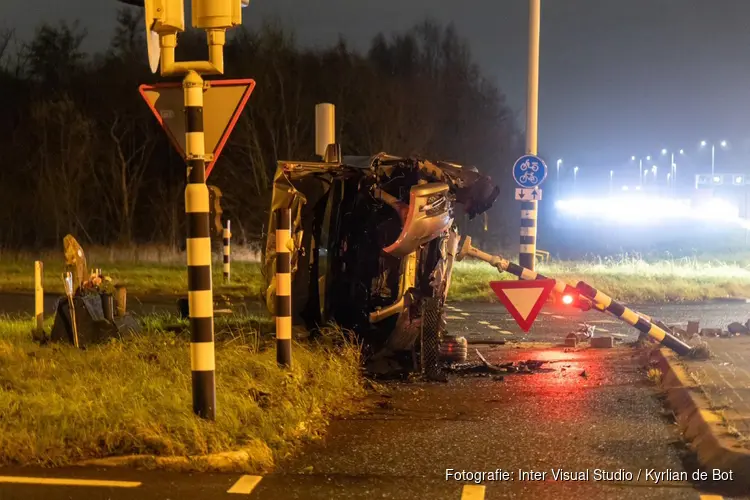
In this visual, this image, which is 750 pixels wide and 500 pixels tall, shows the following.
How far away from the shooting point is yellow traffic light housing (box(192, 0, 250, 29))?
5.16 metres

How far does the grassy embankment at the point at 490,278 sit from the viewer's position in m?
15.1

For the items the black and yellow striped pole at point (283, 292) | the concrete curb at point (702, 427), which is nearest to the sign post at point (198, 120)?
the black and yellow striped pole at point (283, 292)

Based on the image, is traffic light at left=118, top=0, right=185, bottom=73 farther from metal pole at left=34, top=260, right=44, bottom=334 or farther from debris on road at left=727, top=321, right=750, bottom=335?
debris on road at left=727, top=321, right=750, bottom=335

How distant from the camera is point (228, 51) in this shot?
31.9 meters

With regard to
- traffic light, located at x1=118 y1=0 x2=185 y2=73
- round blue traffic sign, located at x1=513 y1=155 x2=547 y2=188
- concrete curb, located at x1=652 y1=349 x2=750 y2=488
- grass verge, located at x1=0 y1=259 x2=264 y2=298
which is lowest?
grass verge, located at x1=0 y1=259 x2=264 y2=298

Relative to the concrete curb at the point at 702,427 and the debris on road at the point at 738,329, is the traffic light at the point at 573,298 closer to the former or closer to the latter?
the concrete curb at the point at 702,427

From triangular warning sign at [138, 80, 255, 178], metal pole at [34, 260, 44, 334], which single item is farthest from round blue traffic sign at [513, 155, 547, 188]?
triangular warning sign at [138, 80, 255, 178]

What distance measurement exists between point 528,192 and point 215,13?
9358mm

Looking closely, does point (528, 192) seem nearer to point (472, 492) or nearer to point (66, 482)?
point (472, 492)

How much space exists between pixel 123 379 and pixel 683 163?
93.2 metres

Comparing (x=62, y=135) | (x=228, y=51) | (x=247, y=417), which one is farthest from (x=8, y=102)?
(x=247, y=417)

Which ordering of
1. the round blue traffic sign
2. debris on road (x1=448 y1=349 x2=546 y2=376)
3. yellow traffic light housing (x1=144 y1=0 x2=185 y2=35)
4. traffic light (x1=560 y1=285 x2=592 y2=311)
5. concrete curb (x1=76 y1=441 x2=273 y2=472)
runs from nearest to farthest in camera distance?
1. concrete curb (x1=76 y1=441 x2=273 y2=472)
2. yellow traffic light housing (x1=144 y1=0 x2=185 y2=35)
3. debris on road (x1=448 y1=349 x2=546 y2=376)
4. traffic light (x1=560 y1=285 x2=592 y2=311)
5. the round blue traffic sign

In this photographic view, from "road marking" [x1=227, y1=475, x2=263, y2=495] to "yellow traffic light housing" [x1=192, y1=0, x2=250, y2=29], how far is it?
10.3 feet

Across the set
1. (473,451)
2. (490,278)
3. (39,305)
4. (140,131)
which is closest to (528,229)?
(490,278)
